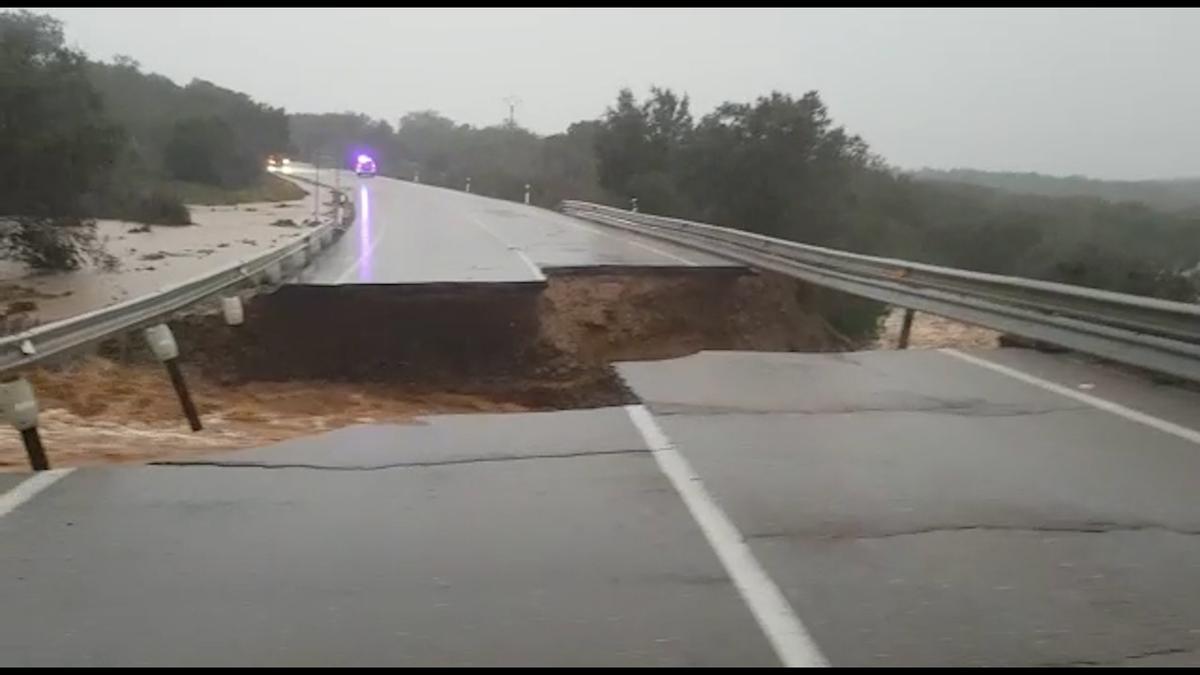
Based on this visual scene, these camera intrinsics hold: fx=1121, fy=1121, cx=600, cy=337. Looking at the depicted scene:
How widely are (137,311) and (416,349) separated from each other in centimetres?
450

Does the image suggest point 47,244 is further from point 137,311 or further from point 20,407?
point 20,407

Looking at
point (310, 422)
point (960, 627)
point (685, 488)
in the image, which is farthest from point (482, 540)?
point (310, 422)

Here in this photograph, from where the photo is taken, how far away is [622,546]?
506 centimetres

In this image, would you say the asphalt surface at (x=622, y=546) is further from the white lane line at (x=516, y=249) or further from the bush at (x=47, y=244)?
the bush at (x=47, y=244)

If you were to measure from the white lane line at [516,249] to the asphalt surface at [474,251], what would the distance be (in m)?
0.02

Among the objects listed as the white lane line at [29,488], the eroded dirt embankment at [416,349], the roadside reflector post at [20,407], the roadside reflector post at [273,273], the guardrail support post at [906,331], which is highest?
the roadside reflector post at [20,407]

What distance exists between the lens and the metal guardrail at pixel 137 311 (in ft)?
25.5

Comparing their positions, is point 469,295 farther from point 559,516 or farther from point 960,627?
point 960,627

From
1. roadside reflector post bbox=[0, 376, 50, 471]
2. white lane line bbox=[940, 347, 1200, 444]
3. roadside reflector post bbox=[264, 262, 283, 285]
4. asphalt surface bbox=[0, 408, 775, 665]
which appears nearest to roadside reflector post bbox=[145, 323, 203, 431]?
roadside reflector post bbox=[0, 376, 50, 471]

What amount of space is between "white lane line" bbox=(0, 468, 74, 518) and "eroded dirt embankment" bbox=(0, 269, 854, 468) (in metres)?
2.76

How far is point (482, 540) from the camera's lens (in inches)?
203

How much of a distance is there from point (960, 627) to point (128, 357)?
11993 millimetres

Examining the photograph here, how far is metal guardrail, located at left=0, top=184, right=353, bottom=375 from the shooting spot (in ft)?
25.5

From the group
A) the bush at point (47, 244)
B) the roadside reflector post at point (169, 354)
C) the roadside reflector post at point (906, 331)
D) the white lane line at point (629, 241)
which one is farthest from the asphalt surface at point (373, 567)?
the bush at point (47, 244)
